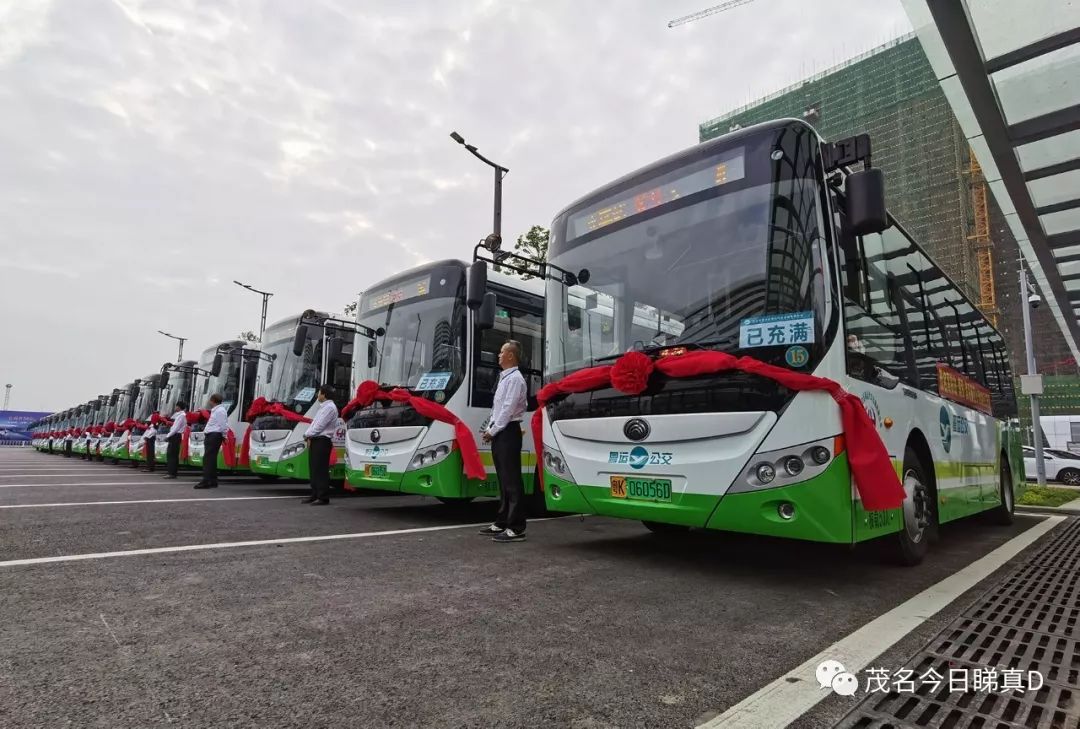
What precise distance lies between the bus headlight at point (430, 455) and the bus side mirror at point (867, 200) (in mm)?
4562

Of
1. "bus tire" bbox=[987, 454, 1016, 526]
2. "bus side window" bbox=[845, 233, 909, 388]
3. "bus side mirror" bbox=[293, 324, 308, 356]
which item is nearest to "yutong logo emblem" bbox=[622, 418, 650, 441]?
"bus side window" bbox=[845, 233, 909, 388]

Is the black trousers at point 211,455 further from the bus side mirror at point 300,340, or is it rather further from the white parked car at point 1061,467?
the white parked car at point 1061,467

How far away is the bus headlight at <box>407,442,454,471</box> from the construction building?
65.5 feet

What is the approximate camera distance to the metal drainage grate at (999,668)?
2232 mm

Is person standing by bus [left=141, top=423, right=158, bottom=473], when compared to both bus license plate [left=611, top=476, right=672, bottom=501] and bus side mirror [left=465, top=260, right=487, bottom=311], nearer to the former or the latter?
bus side mirror [left=465, top=260, right=487, bottom=311]

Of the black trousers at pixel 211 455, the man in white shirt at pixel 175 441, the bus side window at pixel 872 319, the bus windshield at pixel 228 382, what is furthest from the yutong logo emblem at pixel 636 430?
the man in white shirt at pixel 175 441

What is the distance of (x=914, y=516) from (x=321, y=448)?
24.4 ft

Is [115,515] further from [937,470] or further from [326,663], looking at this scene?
[937,470]

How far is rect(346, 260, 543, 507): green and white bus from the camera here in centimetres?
696

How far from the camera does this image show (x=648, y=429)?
15.1ft

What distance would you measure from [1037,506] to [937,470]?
344 inches

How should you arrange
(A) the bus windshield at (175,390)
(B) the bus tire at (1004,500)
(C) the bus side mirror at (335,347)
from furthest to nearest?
1. (A) the bus windshield at (175,390)
2. (C) the bus side mirror at (335,347)
3. (B) the bus tire at (1004,500)

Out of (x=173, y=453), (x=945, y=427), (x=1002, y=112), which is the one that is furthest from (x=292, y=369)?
(x=1002, y=112)

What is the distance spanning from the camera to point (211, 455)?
1141 centimetres
